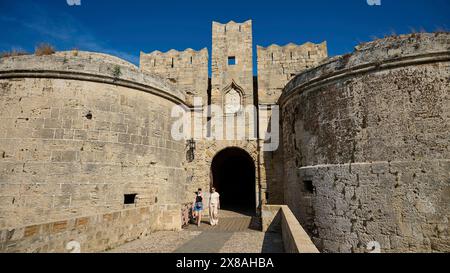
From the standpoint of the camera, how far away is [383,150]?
6.02 m

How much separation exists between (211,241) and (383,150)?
4.65m

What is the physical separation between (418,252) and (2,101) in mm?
10544

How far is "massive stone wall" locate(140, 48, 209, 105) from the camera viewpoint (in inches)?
465

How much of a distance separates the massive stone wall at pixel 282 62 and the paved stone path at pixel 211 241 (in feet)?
19.9

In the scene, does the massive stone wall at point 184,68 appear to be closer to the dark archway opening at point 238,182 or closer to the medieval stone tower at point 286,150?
the medieval stone tower at point 286,150

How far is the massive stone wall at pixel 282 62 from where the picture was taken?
11438 mm

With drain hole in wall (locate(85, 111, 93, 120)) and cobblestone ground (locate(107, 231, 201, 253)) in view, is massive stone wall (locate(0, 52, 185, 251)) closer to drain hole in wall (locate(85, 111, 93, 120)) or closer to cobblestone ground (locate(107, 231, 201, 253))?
drain hole in wall (locate(85, 111, 93, 120))

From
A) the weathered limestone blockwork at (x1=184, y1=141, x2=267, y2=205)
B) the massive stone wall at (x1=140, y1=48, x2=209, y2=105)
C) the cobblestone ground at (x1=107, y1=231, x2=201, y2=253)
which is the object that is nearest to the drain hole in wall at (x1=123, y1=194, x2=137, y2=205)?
the cobblestone ground at (x1=107, y1=231, x2=201, y2=253)

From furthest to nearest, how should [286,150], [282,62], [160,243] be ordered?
1. [282,62]
2. [286,150]
3. [160,243]

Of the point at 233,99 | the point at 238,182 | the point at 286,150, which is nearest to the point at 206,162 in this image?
the point at 233,99

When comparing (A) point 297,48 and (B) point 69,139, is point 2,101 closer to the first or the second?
(B) point 69,139

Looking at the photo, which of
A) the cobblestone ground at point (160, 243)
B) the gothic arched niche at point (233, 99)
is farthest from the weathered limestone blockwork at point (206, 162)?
the cobblestone ground at point (160, 243)

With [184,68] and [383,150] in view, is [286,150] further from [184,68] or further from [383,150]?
[184,68]

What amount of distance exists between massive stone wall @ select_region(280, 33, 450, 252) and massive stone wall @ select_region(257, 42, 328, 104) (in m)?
3.99
